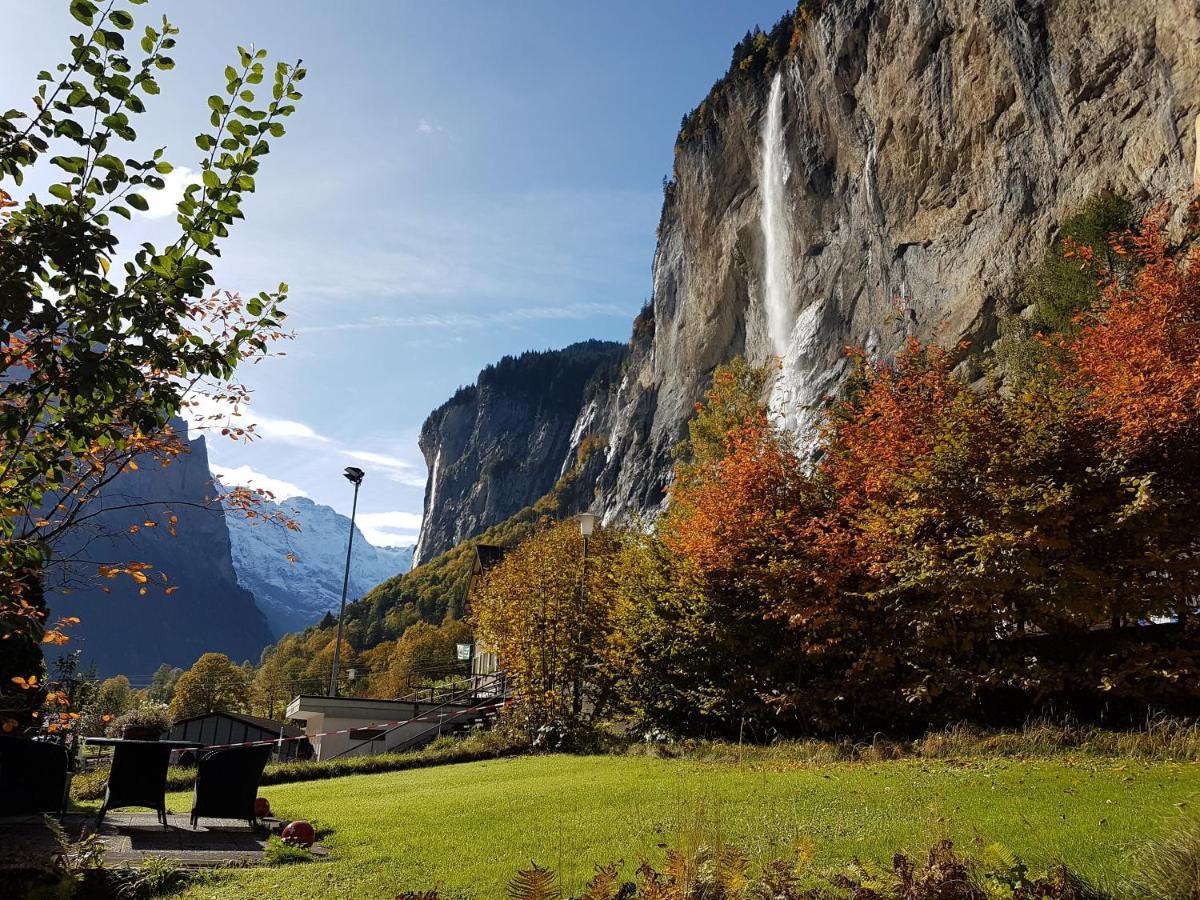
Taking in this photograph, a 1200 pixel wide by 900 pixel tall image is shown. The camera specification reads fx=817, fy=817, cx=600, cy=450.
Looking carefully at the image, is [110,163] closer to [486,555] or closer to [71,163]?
[71,163]

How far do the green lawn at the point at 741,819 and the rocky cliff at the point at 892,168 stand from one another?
75.1 feet

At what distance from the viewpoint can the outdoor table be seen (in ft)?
29.0

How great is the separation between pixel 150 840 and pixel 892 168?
52791mm

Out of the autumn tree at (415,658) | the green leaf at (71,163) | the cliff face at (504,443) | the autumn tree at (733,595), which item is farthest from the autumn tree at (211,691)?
the cliff face at (504,443)

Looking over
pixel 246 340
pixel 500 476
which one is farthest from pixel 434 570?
pixel 246 340

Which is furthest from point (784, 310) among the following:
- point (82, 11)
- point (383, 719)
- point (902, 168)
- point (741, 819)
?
point (82, 11)

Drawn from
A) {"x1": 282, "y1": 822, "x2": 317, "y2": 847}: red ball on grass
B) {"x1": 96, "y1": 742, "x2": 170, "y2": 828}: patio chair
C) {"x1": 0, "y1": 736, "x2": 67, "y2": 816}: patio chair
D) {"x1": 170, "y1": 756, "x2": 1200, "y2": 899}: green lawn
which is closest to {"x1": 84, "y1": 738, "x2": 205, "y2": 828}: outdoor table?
{"x1": 96, "y1": 742, "x2": 170, "y2": 828}: patio chair

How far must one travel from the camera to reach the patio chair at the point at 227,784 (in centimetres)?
930

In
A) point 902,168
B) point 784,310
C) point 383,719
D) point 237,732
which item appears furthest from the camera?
point 784,310

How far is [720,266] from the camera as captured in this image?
72625 mm

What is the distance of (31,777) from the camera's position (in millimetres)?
7883

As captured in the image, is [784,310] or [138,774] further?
[784,310]

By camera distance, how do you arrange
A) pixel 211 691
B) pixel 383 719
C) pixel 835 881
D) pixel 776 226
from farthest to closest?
1. pixel 776 226
2. pixel 211 691
3. pixel 383 719
4. pixel 835 881

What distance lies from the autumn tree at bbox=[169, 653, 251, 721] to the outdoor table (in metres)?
49.1
